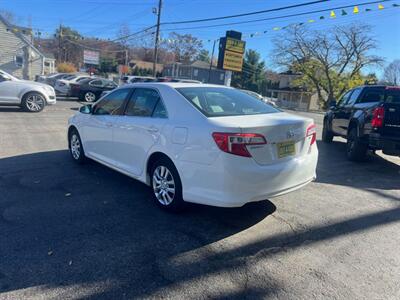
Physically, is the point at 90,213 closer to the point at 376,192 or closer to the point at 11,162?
the point at 11,162

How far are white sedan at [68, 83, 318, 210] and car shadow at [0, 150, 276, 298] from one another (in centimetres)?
37

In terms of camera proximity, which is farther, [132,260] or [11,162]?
[11,162]

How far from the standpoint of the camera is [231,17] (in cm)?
1948

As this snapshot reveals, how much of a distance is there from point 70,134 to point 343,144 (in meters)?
8.28

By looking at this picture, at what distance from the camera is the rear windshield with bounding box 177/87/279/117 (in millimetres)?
3969

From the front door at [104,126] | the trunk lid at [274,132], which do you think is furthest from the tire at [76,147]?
the trunk lid at [274,132]

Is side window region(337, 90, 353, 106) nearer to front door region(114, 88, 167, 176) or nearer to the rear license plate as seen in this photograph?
the rear license plate

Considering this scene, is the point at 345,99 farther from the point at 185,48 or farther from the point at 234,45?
the point at 185,48

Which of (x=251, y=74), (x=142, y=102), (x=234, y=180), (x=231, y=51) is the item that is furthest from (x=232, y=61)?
(x=251, y=74)

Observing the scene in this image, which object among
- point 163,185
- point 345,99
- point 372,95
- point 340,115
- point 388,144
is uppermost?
point 372,95

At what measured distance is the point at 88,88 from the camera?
1944 centimetres

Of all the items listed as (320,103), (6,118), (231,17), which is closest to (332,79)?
(320,103)

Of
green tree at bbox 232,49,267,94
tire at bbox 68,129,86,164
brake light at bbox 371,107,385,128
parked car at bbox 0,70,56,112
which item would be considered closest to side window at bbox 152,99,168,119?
tire at bbox 68,129,86,164

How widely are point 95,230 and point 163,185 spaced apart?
0.96 meters
